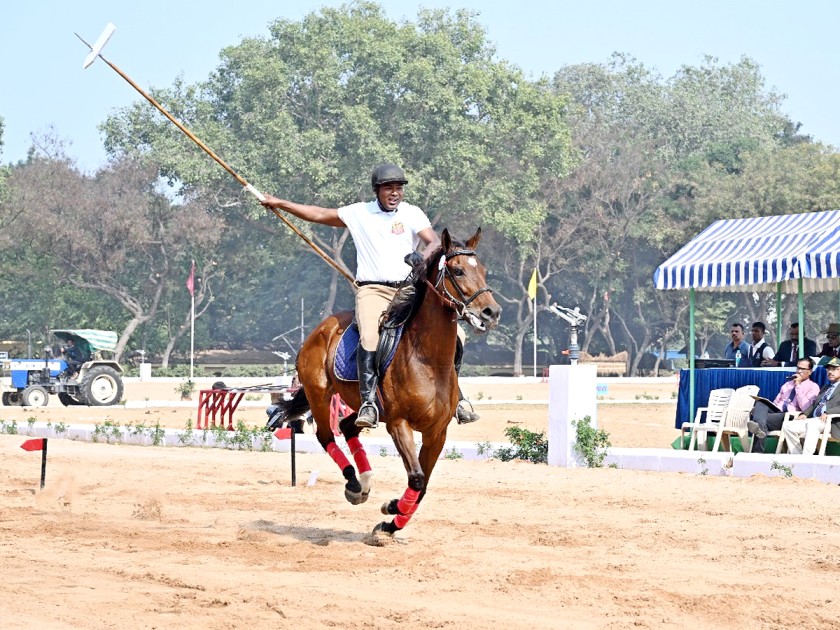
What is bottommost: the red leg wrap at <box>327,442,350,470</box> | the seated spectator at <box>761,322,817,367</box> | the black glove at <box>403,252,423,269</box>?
the red leg wrap at <box>327,442,350,470</box>

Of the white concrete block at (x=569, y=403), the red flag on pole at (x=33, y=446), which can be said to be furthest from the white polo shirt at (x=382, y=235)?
the white concrete block at (x=569, y=403)

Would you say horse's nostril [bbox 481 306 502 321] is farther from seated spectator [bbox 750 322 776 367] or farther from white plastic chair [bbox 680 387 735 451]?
seated spectator [bbox 750 322 776 367]

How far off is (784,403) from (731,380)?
158 cm

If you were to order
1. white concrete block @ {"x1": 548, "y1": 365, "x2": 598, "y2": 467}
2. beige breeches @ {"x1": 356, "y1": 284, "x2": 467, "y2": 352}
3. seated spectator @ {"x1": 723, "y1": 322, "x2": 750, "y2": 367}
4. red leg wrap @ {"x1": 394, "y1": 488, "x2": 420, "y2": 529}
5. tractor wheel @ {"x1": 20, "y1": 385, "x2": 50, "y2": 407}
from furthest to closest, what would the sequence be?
tractor wheel @ {"x1": 20, "y1": 385, "x2": 50, "y2": 407} → seated spectator @ {"x1": 723, "y1": 322, "x2": 750, "y2": 367} → white concrete block @ {"x1": 548, "y1": 365, "x2": 598, "y2": 467} → beige breeches @ {"x1": 356, "y1": 284, "x2": 467, "y2": 352} → red leg wrap @ {"x1": 394, "y1": 488, "x2": 420, "y2": 529}

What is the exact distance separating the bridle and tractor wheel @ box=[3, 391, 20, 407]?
90.5ft

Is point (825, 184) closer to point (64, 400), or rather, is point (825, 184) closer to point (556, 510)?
point (64, 400)

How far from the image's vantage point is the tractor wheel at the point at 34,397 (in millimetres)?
34594

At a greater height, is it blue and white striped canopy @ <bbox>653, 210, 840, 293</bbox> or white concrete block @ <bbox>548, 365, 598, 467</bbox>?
blue and white striped canopy @ <bbox>653, 210, 840, 293</bbox>

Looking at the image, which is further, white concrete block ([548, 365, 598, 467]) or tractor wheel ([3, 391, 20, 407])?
tractor wheel ([3, 391, 20, 407])

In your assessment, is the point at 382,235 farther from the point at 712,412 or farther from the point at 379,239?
the point at 712,412

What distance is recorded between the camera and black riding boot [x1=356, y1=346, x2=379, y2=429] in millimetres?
10102

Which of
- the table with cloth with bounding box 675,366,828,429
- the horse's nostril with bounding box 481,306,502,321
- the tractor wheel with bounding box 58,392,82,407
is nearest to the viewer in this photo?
the horse's nostril with bounding box 481,306,502,321

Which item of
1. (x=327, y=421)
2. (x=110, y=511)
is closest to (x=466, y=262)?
(x=327, y=421)

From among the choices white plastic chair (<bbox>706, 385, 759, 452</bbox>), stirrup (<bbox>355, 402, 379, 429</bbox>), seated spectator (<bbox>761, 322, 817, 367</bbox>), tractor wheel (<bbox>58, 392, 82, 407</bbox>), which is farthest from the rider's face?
tractor wheel (<bbox>58, 392, 82, 407</bbox>)
